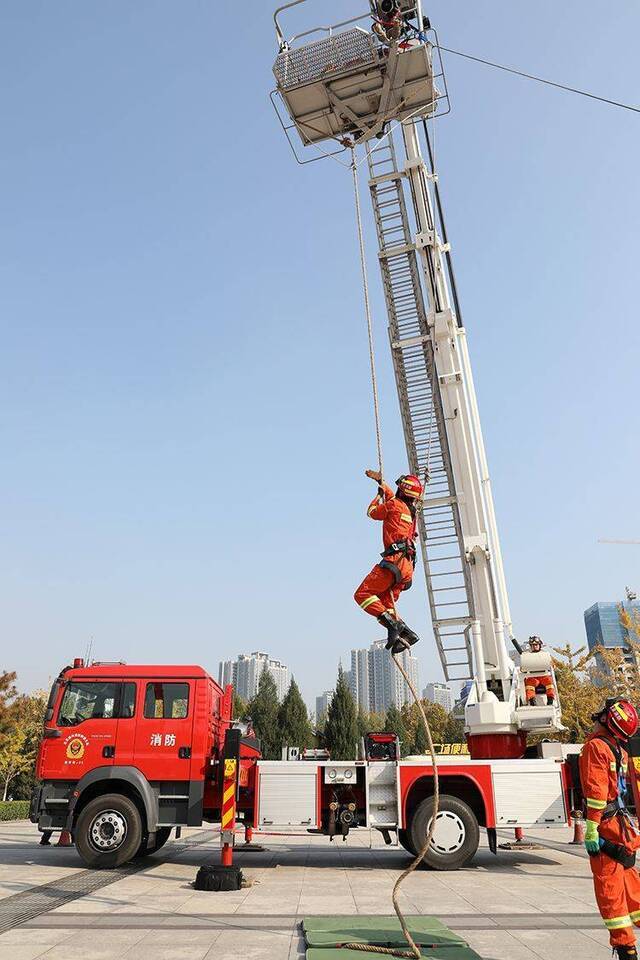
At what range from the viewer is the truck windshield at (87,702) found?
393 inches

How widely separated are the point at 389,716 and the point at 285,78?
5795cm

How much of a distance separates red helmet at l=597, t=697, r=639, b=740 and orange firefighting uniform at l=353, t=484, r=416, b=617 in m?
2.03

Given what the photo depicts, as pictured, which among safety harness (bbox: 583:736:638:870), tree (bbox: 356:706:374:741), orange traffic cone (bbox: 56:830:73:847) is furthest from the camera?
tree (bbox: 356:706:374:741)

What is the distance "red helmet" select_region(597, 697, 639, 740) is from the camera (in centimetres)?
531

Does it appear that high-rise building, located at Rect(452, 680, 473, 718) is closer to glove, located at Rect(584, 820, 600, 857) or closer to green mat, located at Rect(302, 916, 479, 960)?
green mat, located at Rect(302, 916, 479, 960)

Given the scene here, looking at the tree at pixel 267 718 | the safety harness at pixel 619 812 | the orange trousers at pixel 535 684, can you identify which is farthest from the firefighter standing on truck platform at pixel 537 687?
the tree at pixel 267 718

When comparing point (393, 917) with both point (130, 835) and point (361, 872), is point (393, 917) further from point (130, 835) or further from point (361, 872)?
point (130, 835)

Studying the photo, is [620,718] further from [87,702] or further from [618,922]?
[87,702]

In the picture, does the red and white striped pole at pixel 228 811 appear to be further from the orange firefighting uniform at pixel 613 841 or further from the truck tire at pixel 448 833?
the orange firefighting uniform at pixel 613 841

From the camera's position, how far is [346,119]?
10383 millimetres

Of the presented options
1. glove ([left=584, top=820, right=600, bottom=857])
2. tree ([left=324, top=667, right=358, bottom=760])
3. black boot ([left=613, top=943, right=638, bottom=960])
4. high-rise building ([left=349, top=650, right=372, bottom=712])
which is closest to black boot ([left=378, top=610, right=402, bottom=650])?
glove ([left=584, top=820, right=600, bottom=857])

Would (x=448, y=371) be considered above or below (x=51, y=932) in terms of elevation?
above

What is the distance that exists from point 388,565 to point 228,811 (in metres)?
4.32

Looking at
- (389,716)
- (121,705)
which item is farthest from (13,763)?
(389,716)
